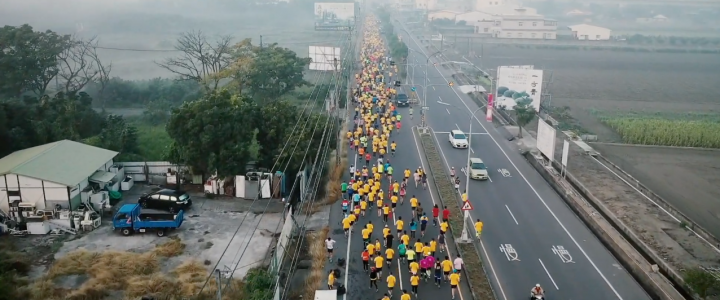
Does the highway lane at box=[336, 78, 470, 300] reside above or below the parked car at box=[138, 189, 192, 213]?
below

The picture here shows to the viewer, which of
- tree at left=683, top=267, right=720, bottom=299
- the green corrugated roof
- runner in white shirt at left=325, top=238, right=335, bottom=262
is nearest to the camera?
tree at left=683, top=267, right=720, bottom=299

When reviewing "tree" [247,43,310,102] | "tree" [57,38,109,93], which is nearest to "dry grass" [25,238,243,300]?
"tree" [247,43,310,102]

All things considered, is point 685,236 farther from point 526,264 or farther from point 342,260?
point 342,260

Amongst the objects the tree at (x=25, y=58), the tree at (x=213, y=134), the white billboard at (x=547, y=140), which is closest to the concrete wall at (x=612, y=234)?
the white billboard at (x=547, y=140)

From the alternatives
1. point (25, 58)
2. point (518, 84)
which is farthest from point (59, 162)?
point (518, 84)

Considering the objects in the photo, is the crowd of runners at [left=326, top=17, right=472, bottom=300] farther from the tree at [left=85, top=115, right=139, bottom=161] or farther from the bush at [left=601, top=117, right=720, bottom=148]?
the bush at [left=601, top=117, right=720, bottom=148]

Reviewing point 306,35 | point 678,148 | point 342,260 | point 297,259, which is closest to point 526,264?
point 342,260
